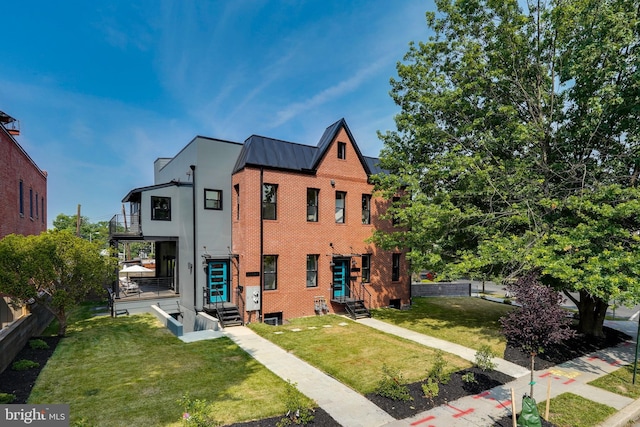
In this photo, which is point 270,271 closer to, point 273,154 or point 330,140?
point 273,154

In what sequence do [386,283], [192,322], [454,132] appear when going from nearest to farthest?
[454,132] → [192,322] → [386,283]

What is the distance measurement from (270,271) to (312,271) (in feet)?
8.01

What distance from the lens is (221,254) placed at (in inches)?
670

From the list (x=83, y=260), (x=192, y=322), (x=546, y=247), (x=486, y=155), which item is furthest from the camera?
(x=192, y=322)

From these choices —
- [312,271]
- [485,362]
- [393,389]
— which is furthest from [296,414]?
[312,271]

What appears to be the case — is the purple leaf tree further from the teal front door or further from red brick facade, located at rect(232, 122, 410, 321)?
the teal front door

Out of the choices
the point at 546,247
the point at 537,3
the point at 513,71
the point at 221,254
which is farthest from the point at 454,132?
the point at 221,254

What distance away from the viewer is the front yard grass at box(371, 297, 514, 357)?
43.5 ft

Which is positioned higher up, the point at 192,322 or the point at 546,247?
the point at 546,247

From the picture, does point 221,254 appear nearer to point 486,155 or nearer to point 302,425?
point 302,425

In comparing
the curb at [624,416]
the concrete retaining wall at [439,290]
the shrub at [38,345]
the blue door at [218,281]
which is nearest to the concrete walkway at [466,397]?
the curb at [624,416]

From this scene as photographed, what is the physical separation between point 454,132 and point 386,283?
9.72 metres

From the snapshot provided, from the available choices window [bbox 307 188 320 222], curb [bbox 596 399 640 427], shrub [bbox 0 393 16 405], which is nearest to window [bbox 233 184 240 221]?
window [bbox 307 188 320 222]

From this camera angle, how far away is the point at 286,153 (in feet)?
56.0
